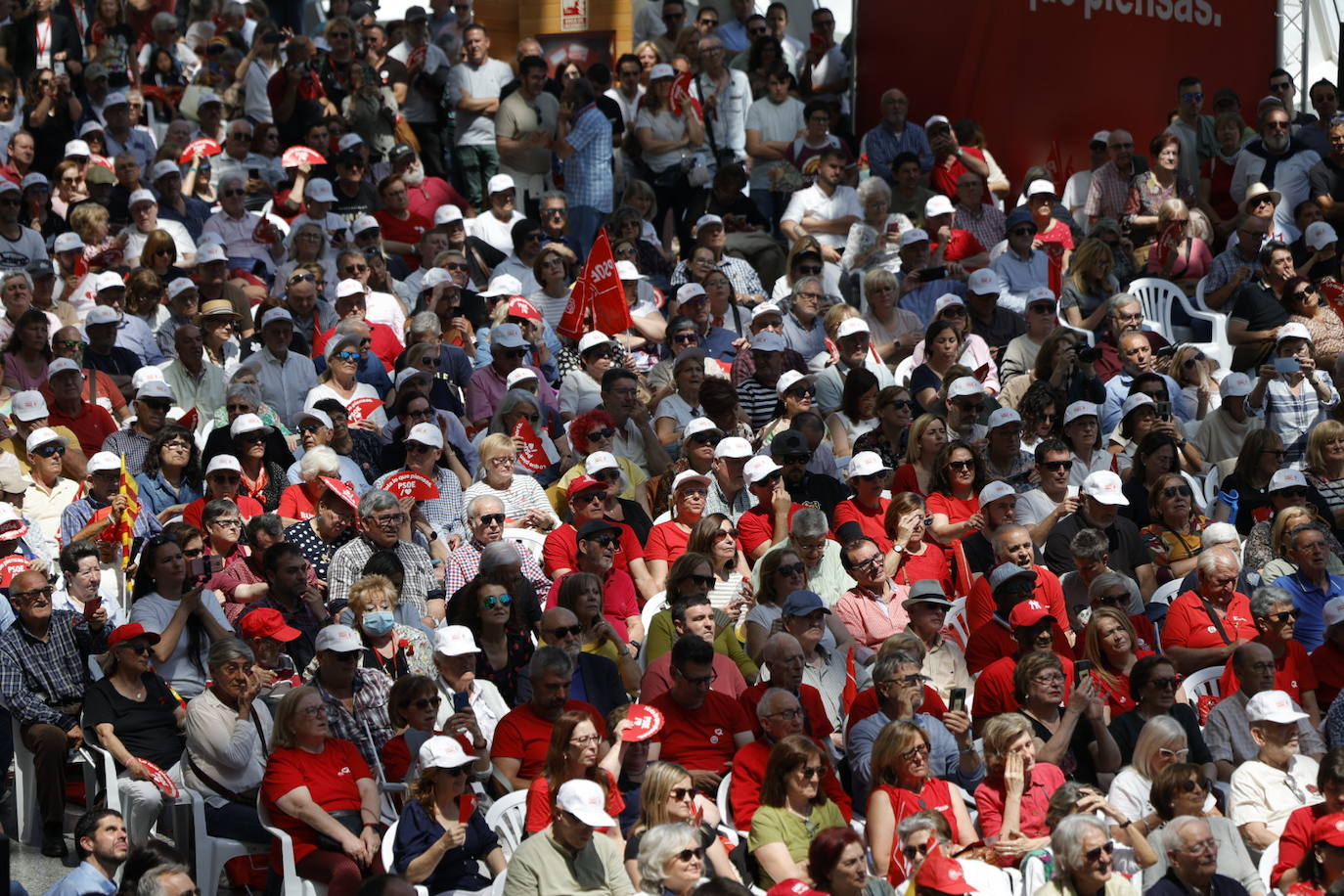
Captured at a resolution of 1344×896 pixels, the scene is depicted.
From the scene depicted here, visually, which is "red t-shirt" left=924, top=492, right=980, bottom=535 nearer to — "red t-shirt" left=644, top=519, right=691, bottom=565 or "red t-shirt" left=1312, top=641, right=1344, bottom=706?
"red t-shirt" left=644, top=519, right=691, bottom=565

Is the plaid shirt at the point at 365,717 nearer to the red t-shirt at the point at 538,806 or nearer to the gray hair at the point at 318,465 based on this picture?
the red t-shirt at the point at 538,806

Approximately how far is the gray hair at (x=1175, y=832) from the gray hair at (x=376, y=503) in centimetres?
423

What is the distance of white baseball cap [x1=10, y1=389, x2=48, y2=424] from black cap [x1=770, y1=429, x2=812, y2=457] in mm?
4008

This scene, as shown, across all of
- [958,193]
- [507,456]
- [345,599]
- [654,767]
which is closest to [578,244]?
[958,193]

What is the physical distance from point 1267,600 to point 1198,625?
0.36 meters

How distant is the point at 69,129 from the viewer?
17516mm

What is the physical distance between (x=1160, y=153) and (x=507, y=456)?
6.89m

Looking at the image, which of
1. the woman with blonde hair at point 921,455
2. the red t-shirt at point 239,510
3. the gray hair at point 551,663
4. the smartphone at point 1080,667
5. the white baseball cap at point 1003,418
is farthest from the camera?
the white baseball cap at point 1003,418

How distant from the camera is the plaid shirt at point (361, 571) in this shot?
10.7 meters

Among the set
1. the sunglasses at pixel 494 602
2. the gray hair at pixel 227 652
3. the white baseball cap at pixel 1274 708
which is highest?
the gray hair at pixel 227 652

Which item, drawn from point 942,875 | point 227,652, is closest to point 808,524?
point 227,652

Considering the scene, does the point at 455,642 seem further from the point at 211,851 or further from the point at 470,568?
the point at 470,568

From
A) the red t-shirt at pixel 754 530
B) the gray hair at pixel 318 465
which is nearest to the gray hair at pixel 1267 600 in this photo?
the red t-shirt at pixel 754 530

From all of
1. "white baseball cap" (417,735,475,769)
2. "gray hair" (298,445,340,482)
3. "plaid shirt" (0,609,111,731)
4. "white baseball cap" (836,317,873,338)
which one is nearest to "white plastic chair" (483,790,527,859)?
"white baseball cap" (417,735,475,769)
